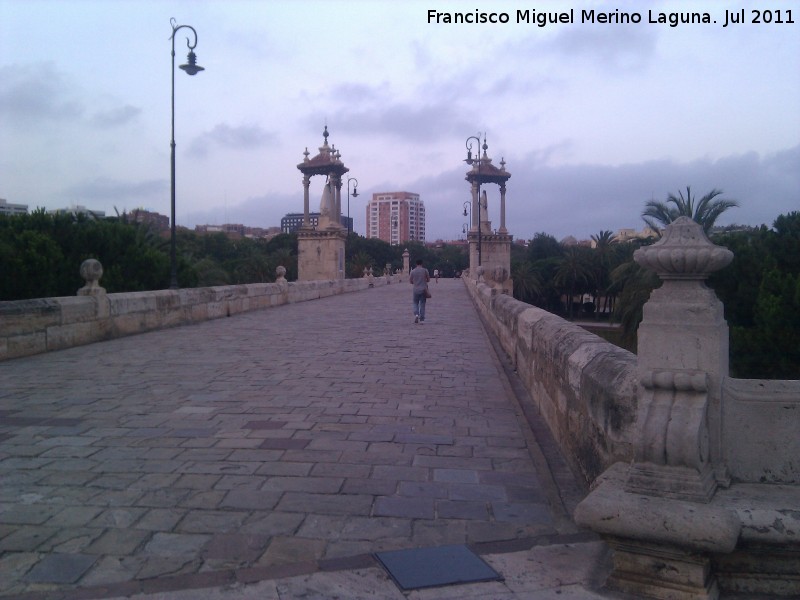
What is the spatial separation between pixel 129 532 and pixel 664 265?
304 cm

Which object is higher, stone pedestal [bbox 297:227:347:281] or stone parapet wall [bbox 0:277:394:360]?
stone pedestal [bbox 297:227:347:281]

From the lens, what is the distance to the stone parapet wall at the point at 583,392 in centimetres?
359

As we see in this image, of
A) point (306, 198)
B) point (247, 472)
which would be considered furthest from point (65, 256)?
point (306, 198)

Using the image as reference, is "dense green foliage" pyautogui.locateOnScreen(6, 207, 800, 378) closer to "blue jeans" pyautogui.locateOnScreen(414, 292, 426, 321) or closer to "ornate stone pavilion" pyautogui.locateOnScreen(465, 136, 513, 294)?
"blue jeans" pyautogui.locateOnScreen(414, 292, 426, 321)

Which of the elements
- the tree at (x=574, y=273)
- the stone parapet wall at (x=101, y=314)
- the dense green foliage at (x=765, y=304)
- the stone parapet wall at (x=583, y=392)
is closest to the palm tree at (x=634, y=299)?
the dense green foliage at (x=765, y=304)

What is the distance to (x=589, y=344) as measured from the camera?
15.9 feet

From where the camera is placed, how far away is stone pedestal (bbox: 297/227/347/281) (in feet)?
130

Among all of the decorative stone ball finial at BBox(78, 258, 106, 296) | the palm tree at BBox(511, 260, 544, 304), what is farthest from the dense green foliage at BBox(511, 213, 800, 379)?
the palm tree at BBox(511, 260, 544, 304)

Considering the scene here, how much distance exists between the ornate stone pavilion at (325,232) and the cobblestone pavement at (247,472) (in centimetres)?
3069

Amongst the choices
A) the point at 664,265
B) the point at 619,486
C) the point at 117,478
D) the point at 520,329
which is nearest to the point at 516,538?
the point at 619,486

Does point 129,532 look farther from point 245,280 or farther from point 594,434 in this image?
point 245,280

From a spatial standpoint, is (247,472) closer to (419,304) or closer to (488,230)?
(419,304)

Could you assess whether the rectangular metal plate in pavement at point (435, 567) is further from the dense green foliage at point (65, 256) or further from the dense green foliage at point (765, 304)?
the dense green foliage at point (765, 304)

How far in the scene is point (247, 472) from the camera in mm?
4688
